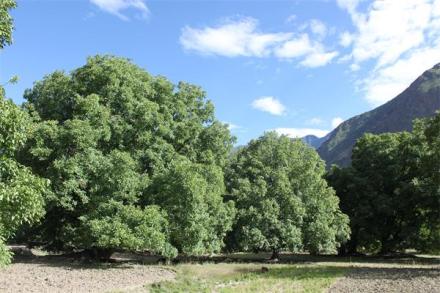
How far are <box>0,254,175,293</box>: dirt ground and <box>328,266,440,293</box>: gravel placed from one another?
35.8 feet

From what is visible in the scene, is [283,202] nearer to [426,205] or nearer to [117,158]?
[426,205]

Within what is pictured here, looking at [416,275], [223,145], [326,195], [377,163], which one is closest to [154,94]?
[223,145]

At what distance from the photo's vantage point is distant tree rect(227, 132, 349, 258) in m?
42.0

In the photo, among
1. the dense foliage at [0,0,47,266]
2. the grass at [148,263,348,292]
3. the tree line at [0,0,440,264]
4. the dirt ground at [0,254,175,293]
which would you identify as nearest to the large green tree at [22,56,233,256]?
the tree line at [0,0,440,264]

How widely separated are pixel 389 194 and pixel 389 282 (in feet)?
92.6

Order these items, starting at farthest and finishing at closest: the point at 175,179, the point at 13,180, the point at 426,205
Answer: the point at 426,205 → the point at 175,179 → the point at 13,180

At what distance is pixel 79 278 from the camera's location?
24516 mm

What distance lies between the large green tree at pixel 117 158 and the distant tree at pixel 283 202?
4876 millimetres

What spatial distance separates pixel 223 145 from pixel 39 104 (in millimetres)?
17075

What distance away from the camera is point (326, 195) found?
4559cm

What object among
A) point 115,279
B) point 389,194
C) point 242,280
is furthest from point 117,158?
point 389,194

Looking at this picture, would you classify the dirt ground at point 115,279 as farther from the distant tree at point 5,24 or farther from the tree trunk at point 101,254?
the distant tree at point 5,24

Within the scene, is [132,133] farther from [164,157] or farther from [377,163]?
[377,163]

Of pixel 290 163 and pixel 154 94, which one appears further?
pixel 290 163
